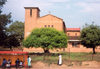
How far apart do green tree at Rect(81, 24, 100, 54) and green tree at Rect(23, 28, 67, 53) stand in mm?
5568

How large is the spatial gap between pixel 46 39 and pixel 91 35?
9984 mm

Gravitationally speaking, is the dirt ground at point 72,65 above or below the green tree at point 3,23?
below

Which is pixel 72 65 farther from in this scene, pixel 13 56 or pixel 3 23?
pixel 3 23

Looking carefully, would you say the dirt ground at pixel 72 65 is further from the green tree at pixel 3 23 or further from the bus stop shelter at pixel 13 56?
the green tree at pixel 3 23

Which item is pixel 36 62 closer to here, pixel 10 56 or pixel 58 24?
pixel 10 56

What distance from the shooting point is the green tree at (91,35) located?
38119 mm

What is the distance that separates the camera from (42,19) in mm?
54156

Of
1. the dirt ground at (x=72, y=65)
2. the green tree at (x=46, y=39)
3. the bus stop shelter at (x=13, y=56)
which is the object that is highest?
the green tree at (x=46, y=39)

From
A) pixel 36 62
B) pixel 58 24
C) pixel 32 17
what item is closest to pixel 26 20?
pixel 32 17

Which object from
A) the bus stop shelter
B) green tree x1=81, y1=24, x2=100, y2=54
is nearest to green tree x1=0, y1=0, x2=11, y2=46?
the bus stop shelter

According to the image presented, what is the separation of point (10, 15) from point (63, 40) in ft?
43.7

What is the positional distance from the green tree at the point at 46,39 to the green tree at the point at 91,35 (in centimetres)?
557

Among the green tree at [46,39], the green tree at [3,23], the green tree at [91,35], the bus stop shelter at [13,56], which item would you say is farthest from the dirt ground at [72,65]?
the green tree at [3,23]

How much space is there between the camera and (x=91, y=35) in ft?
126
